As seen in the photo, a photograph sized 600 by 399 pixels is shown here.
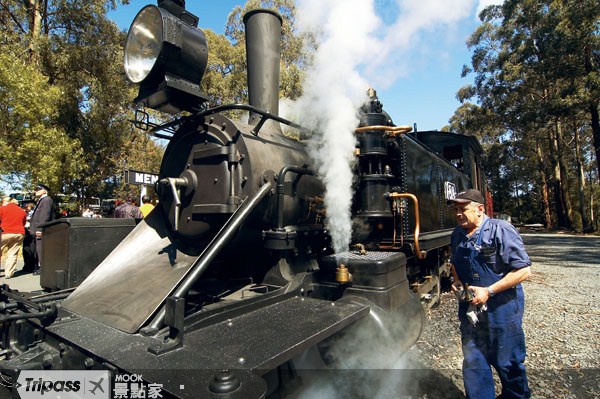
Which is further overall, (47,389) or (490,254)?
(490,254)

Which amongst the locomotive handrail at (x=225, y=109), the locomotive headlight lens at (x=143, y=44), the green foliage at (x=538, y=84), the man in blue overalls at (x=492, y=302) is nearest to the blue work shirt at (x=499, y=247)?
the man in blue overalls at (x=492, y=302)

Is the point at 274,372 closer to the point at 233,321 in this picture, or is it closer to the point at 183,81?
the point at 233,321

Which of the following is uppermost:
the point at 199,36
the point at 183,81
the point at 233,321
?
the point at 199,36

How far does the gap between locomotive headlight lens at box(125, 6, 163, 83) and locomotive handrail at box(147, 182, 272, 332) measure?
127 centimetres

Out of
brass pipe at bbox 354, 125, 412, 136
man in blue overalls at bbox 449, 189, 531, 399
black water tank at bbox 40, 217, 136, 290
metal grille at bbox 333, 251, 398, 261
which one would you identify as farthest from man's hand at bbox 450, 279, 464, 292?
black water tank at bbox 40, 217, 136, 290

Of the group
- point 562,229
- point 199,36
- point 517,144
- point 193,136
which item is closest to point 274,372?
point 193,136

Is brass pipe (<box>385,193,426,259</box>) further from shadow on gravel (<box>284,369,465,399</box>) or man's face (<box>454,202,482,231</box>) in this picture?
shadow on gravel (<box>284,369,465,399</box>)

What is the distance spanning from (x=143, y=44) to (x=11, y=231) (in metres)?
6.50

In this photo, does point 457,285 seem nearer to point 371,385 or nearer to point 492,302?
point 492,302

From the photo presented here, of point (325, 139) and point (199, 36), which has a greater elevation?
point (199, 36)

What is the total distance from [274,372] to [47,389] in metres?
1.14

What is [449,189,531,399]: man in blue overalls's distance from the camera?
2256 mm

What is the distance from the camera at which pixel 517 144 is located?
25.7 meters

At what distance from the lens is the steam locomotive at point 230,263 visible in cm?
185
